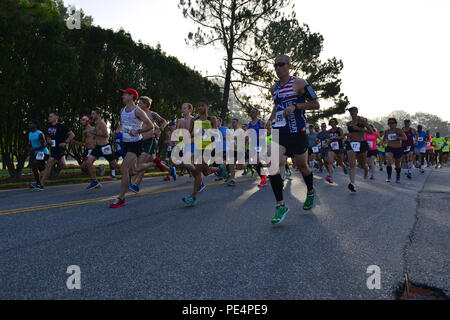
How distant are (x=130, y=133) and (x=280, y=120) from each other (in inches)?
110

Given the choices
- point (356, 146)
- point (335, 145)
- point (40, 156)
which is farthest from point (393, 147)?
point (40, 156)

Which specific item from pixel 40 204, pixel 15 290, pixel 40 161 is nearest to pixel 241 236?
pixel 15 290

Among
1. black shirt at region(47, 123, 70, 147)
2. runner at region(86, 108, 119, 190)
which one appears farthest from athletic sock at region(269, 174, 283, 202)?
black shirt at region(47, 123, 70, 147)

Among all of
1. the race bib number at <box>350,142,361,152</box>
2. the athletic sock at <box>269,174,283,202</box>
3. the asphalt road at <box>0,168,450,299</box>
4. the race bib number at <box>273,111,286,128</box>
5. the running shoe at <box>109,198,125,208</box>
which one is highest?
the race bib number at <box>273,111,286,128</box>

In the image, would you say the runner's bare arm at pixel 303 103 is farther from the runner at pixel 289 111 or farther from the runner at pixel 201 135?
the runner at pixel 201 135

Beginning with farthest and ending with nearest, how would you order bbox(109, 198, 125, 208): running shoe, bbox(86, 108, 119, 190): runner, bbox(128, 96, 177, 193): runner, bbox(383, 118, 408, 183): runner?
bbox(383, 118, 408, 183): runner, bbox(86, 108, 119, 190): runner, bbox(128, 96, 177, 193): runner, bbox(109, 198, 125, 208): running shoe

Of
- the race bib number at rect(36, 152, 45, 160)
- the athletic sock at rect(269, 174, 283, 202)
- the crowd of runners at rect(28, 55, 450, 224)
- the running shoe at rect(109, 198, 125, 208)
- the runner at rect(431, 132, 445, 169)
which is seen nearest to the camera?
the athletic sock at rect(269, 174, 283, 202)

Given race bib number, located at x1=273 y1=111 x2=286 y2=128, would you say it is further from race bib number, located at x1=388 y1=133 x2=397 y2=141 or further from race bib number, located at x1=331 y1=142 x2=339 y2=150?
race bib number, located at x1=388 y1=133 x2=397 y2=141

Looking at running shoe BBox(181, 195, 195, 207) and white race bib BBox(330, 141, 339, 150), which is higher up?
white race bib BBox(330, 141, 339, 150)

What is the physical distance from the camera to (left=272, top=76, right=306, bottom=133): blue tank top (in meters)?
4.88

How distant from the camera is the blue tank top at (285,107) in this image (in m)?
4.88

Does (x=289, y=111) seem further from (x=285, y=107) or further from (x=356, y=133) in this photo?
(x=356, y=133)

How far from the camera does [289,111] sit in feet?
15.2

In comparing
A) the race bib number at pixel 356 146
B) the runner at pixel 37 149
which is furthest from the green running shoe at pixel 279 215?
the runner at pixel 37 149
